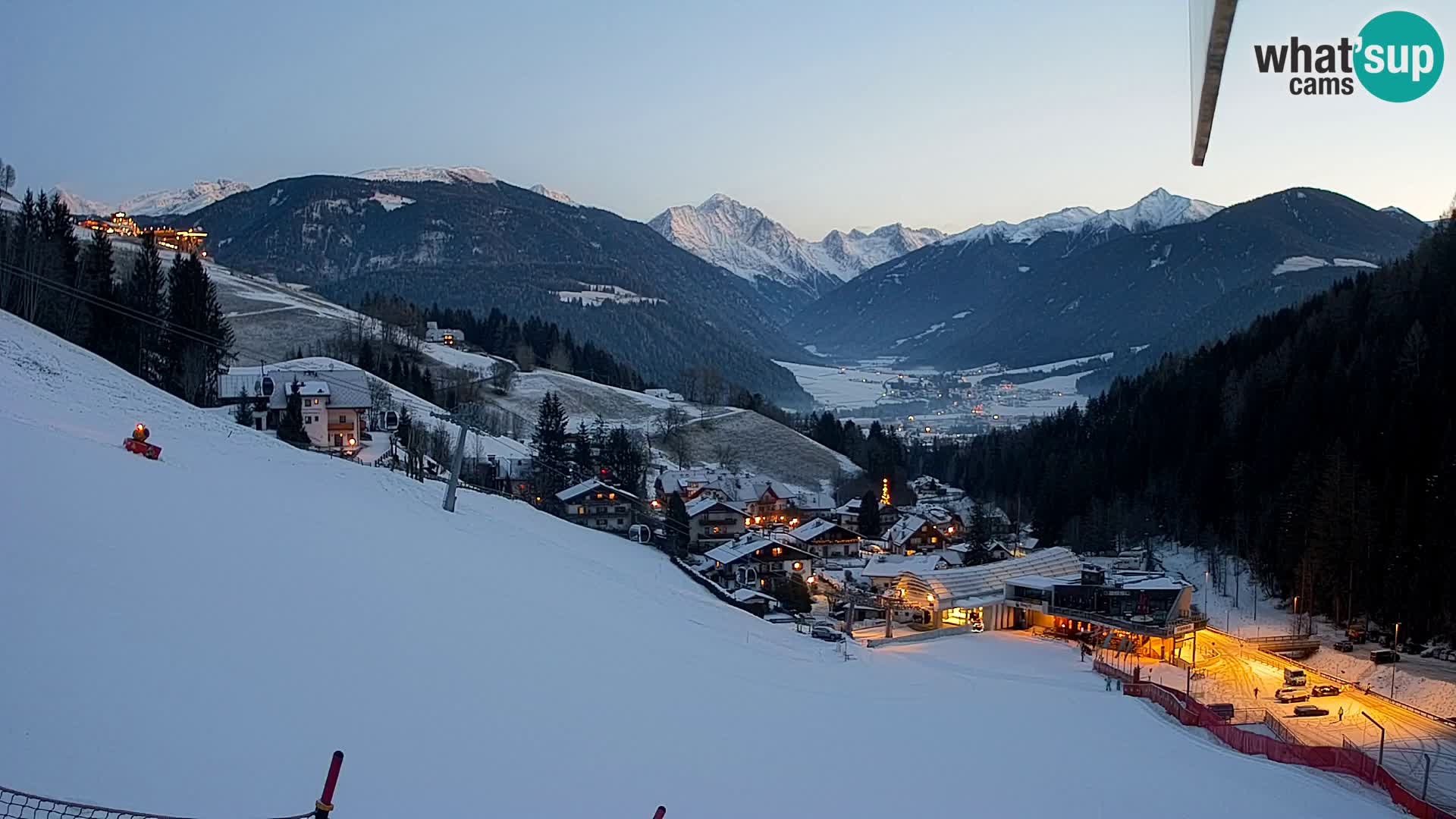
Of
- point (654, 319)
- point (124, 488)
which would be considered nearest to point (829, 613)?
point (124, 488)

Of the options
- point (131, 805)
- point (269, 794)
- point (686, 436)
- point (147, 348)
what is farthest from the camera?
point (686, 436)

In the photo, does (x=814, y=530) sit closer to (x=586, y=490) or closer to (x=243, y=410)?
(x=586, y=490)

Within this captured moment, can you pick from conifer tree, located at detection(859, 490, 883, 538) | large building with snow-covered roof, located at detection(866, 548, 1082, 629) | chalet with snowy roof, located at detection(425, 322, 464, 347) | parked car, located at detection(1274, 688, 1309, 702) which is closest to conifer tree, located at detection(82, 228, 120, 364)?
large building with snow-covered roof, located at detection(866, 548, 1082, 629)

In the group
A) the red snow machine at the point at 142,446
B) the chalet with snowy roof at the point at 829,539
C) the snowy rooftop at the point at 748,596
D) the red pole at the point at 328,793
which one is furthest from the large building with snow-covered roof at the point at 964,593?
the red pole at the point at 328,793

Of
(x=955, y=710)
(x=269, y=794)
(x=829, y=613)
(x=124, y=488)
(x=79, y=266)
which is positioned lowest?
(x=829, y=613)

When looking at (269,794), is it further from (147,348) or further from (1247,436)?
(1247,436)

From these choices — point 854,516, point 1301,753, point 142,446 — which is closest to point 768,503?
point 854,516
